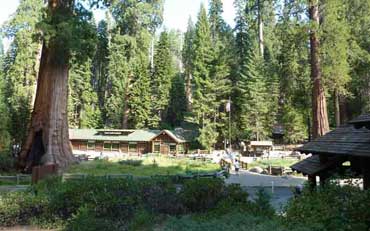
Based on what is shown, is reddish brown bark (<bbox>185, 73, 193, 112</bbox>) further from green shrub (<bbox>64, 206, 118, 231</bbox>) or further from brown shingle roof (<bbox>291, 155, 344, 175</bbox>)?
green shrub (<bbox>64, 206, 118, 231</bbox>)

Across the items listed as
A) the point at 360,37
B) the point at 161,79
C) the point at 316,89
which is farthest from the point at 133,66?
the point at 316,89

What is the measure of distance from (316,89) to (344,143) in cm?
953

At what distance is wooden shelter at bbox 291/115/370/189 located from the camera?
8086 mm

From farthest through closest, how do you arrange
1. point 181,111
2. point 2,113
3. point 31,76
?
1. point 181,111
2. point 31,76
3. point 2,113

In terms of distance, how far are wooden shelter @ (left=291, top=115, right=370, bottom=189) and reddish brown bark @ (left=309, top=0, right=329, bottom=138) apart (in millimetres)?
7262

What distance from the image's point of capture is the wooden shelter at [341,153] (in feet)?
26.5

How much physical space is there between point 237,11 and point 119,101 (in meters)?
23.8

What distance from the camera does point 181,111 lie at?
60500 mm

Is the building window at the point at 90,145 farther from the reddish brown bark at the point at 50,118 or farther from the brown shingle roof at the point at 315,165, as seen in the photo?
the brown shingle roof at the point at 315,165

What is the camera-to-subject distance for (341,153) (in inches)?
333

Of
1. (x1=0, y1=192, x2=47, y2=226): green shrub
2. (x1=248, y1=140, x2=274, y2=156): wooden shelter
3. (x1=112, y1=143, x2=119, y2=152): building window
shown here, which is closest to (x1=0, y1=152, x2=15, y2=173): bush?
(x1=0, y1=192, x2=47, y2=226): green shrub

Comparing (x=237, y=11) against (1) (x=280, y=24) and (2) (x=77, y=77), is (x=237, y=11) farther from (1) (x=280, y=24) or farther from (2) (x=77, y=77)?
(1) (x=280, y=24)

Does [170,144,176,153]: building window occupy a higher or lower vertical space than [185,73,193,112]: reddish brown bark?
lower

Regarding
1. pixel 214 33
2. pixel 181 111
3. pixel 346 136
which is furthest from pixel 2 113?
pixel 214 33
